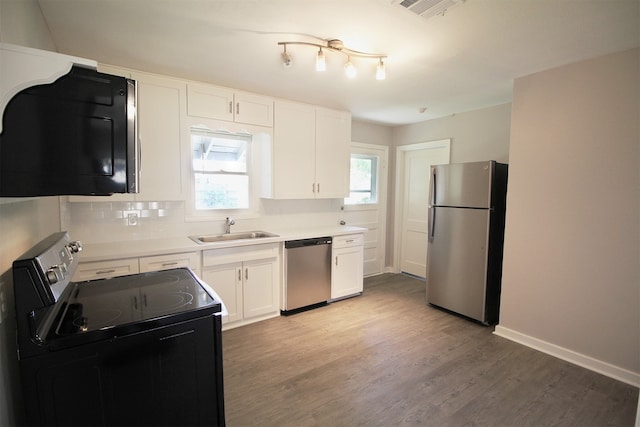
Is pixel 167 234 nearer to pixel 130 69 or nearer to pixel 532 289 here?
pixel 130 69

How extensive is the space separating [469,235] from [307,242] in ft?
5.75

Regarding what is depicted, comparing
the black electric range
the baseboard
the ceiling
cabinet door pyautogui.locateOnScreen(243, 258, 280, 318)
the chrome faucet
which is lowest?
the baseboard

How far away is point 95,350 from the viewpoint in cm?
119

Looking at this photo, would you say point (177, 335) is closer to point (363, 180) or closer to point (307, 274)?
point (307, 274)

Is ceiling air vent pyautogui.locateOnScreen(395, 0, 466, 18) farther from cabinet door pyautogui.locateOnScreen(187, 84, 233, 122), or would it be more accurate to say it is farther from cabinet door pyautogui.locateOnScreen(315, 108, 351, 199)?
cabinet door pyautogui.locateOnScreen(315, 108, 351, 199)

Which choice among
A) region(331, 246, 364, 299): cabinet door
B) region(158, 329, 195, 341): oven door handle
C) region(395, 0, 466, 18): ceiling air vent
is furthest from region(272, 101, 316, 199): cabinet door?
region(158, 329, 195, 341): oven door handle

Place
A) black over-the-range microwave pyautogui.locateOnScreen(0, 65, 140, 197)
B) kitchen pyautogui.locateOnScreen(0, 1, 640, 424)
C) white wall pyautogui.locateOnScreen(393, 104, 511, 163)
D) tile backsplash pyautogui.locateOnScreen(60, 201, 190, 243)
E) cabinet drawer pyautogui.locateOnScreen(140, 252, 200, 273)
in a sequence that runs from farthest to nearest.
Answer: white wall pyautogui.locateOnScreen(393, 104, 511, 163) < tile backsplash pyautogui.locateOnScreen(60, 201, 190, 243) < cabinet drawer pyautogui.locateOnScreen(140, 252, 200, 273) < kitchen pyautogui.locateOnScreen(0, 1, 640, 424) < black over-the-range microwave pyautogui.locateOnScreen(0, 65, 140, 197)

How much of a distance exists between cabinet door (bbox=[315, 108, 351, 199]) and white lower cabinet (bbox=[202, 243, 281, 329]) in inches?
44.0

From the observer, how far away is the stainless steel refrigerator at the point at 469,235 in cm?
312

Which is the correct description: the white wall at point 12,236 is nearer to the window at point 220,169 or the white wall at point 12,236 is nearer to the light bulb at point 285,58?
the light bulb at point 285,58

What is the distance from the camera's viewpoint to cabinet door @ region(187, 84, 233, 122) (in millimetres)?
2922

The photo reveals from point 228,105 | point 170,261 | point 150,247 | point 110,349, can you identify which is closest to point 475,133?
point 228,105

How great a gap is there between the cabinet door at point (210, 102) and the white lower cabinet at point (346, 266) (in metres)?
1.87

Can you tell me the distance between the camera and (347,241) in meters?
3.86
